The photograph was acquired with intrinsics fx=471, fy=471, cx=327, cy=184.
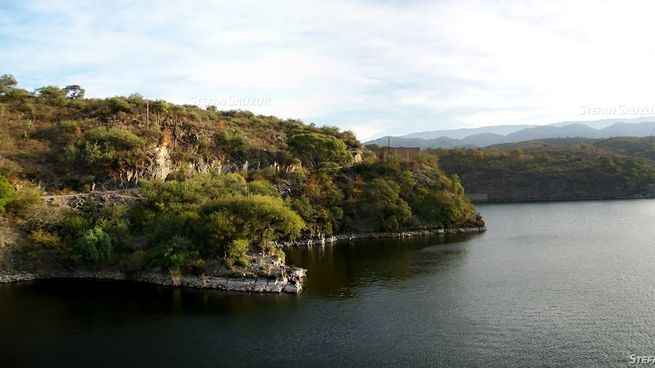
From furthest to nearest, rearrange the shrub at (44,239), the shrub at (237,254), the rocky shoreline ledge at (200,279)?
the shrub at (44,239)
the shrub at (237,254)
the rocky shoreline ledge at (200,279)

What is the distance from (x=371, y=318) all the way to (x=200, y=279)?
1826cm

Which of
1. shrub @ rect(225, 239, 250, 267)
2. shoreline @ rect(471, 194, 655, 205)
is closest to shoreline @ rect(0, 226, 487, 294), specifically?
shrub @ rect(225, 239, 250, 267)

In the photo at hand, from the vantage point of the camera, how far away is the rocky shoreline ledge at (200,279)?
4450cm

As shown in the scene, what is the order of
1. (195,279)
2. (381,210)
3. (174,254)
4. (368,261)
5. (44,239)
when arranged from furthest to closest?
(381,210)
(368,261)
(44,239)
(174,254)
(195,279)

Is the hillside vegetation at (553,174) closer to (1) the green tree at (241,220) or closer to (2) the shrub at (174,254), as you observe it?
(1) the green tree at (241,220)

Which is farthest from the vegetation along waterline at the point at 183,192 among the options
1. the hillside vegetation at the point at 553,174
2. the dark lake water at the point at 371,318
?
the hillside vegetation at the point at 553,174

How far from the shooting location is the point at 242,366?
28797 mm

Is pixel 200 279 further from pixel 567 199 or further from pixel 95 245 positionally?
pixel 567 199

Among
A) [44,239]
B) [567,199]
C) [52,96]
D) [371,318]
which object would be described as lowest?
[371,318]

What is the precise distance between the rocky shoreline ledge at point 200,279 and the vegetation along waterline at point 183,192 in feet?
0.44

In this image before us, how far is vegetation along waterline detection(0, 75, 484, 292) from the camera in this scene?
48.3m

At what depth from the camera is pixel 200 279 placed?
46.1 metres

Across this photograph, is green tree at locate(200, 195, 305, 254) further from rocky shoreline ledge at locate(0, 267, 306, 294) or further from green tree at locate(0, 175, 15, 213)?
green tree at locate(0, 175, 15, 213)

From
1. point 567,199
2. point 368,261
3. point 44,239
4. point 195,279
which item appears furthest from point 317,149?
point 567,199
